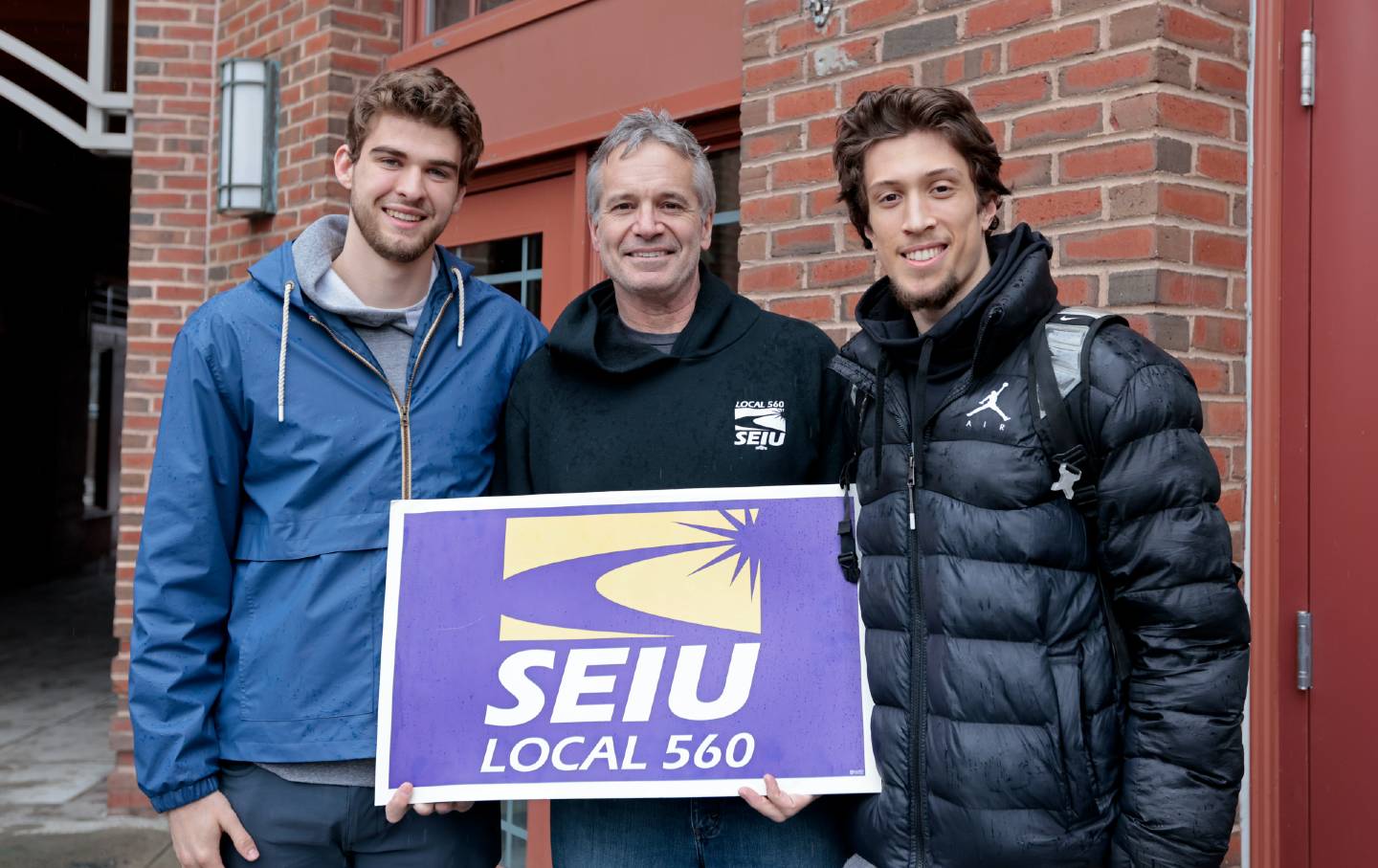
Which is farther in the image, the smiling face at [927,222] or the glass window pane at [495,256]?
the glass window pane at [495,256]

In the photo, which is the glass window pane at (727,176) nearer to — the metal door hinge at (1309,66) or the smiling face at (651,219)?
the smiling face at (651,219)

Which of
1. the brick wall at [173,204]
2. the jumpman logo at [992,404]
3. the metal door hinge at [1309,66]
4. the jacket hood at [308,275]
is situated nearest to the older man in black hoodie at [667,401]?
the jacket hood at [308,275]

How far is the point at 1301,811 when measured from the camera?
8.47 feet

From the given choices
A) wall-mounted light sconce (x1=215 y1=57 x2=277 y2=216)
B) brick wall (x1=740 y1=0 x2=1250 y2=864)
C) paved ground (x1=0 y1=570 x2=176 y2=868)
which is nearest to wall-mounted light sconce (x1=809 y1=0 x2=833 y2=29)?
brick wall (x1=740 y1=0 x2=1250 y2=864)

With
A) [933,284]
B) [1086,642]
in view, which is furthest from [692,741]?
[933,284]

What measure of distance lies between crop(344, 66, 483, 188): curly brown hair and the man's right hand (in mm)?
1270

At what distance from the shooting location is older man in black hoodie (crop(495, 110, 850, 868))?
215 centimetres

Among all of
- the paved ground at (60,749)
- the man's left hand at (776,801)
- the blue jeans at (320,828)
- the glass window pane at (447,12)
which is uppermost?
the glass window pane at (447,12)

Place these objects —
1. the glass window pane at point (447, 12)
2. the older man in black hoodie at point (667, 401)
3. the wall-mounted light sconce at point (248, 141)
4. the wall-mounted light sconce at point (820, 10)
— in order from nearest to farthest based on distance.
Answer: the older man in black hoodie at point (667, 401), the wall-mounted light sconce at point (820, 10), the glass window pane at point (447, 12), the wall-mounted light sconce at point (248, 141)

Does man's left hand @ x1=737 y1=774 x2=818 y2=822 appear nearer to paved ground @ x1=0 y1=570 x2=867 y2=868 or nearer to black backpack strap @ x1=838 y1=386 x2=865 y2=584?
paved ground @ x1=0 y1=570 x2=867 y2=868

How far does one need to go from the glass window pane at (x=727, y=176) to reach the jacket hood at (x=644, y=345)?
1.39 m

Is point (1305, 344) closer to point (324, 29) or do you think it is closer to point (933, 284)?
point (933, 284)

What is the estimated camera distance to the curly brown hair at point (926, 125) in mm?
1913

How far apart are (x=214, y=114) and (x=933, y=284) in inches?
193
